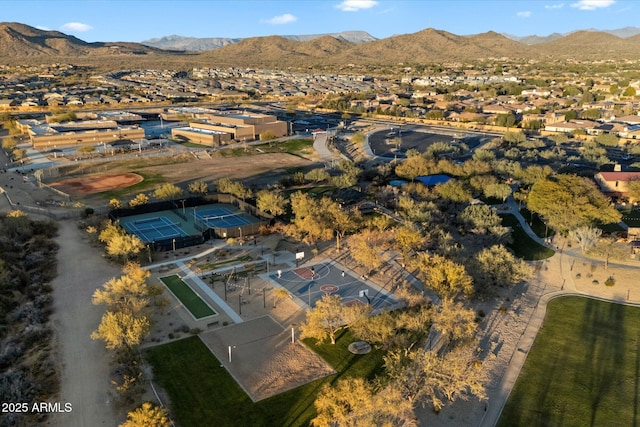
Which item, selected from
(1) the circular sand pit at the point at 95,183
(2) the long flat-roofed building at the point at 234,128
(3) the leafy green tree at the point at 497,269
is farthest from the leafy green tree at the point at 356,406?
(2) the long flat-roofed building at the point at 234,128

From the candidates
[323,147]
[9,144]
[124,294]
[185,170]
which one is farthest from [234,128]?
[124,294]

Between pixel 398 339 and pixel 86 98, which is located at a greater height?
pixel 86 98

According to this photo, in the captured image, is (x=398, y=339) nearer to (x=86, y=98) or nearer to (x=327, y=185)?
(x=327, y=185)

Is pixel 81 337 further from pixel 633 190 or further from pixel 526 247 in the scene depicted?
pixel 633 190

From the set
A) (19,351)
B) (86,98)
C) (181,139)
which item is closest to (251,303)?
(19,351)

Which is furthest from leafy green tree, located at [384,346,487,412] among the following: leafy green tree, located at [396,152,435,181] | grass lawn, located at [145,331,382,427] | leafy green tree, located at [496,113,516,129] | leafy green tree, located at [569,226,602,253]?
leafy green tree, located at [496,113,516,129]
